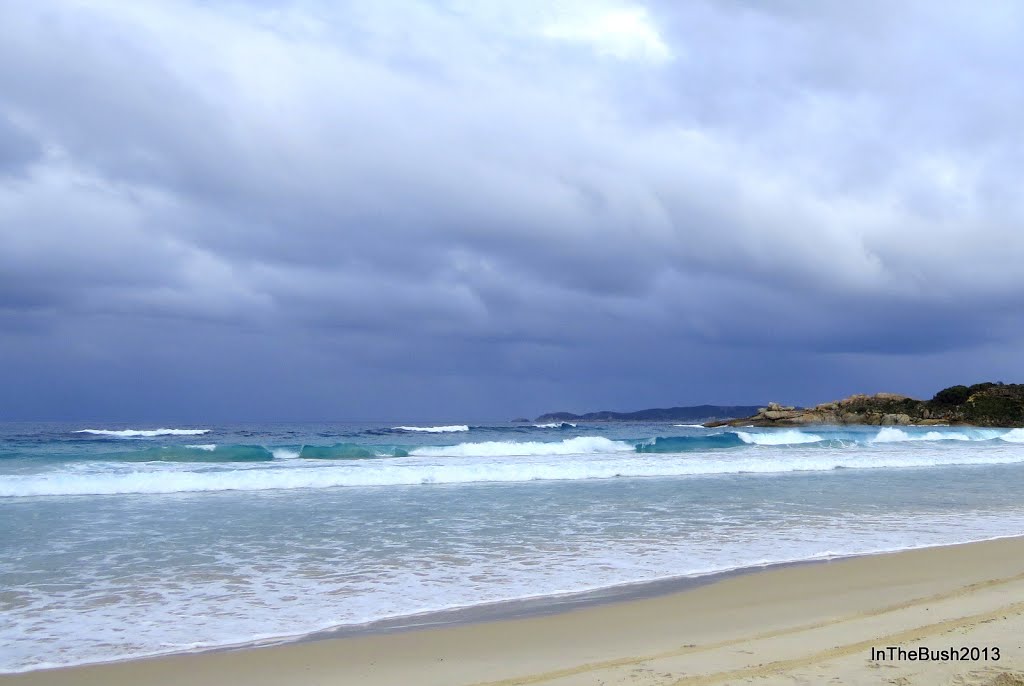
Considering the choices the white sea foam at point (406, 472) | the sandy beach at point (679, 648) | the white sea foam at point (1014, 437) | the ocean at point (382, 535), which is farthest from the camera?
the white sea foam at point (1014, 437)

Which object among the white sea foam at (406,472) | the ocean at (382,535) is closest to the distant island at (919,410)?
the white sea foam at (406,472)

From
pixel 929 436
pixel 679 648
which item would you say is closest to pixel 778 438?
pixel 929 436

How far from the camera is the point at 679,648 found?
5133 mm

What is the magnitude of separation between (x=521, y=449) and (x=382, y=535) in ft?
73.2

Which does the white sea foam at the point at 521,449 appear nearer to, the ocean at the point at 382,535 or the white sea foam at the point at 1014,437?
the ocean at the point at 382,535

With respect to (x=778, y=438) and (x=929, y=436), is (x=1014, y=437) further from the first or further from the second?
(x=778, y=438)

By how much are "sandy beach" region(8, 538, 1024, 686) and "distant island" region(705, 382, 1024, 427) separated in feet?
212

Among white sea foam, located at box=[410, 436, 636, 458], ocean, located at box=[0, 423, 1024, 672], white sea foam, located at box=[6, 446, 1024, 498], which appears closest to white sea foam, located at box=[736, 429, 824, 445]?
white sea foam, located at box=[410, 436, 636, 458]

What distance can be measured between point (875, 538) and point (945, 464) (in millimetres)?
19155

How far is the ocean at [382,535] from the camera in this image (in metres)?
6.46

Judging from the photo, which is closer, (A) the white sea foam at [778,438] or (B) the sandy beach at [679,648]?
(B) the sandy beach at [679,648]

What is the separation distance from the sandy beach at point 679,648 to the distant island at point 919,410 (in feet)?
212

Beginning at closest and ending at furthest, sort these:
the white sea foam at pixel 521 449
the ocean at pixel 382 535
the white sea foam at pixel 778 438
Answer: the ocean at pixel 382 535 → the white sea foam at pixel 521 449 → the white sea foam at pixel 778 438

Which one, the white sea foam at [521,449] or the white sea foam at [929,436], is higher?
the white sea foam at [521,449]
